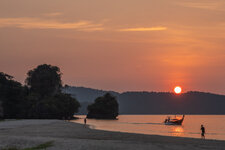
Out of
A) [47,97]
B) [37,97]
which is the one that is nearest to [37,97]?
[37,97]

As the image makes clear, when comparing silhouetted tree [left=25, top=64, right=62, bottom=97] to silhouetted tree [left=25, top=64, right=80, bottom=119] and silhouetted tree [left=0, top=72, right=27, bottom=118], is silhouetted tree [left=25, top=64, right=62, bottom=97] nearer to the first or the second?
silhouetted tree [left=25, top=64, right=80, bottom=119]

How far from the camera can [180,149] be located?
37188 millimetres

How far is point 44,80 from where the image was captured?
6683 inches

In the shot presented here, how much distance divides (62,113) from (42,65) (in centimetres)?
2530

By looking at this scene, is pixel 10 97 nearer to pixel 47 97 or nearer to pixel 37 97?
pixel 37 97

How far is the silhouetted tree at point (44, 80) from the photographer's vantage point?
16975 centimetres

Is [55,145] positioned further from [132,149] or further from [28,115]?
[28,115]

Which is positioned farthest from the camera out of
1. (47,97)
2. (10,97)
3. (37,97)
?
(47,97)

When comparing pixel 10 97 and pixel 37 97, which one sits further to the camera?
pixel 37 97

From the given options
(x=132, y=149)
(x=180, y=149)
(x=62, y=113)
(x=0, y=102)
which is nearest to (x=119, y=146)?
(x=132, y=149)

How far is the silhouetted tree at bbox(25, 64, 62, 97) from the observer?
170 metres

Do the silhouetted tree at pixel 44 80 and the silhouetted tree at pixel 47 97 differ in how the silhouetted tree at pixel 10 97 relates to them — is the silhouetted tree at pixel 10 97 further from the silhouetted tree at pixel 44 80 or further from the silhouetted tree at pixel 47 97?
the silhouetted tree at pixel 44 80

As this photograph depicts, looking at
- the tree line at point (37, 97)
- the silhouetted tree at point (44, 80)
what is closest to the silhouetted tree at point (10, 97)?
the tree line at point (37, 97)

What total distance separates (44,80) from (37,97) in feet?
49.3
